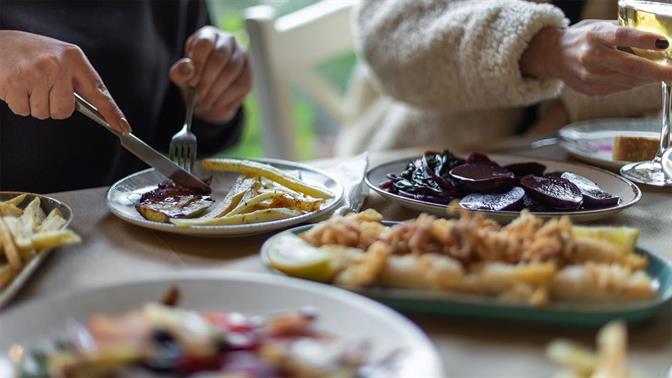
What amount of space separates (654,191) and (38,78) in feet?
2.85

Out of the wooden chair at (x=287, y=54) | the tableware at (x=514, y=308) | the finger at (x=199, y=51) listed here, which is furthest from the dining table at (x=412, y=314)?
the wooden chair at (x=287, y=54)

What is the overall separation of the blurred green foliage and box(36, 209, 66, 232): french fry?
168 cm

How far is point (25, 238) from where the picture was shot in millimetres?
868

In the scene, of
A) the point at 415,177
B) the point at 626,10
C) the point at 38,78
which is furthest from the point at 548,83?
the point at 38,78

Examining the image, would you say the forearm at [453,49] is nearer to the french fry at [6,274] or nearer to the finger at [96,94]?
the finger at [96,94]

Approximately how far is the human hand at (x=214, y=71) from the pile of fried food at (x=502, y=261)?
655 mm

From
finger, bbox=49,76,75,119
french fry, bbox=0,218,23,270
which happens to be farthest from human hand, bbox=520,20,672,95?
french fry, bbox=0,218,23,270

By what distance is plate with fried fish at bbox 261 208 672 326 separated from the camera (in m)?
0.73

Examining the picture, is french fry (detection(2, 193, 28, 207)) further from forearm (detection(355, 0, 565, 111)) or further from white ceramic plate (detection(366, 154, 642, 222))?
forearm (detection(355, 0, 565, 111))

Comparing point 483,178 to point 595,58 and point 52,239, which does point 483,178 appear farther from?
point 52,239

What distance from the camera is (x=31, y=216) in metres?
0.95

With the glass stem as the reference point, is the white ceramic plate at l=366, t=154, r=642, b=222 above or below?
below

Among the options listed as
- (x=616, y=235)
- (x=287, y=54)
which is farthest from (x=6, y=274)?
(x=287, y=54)

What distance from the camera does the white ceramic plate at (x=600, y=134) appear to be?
4.42 feet
